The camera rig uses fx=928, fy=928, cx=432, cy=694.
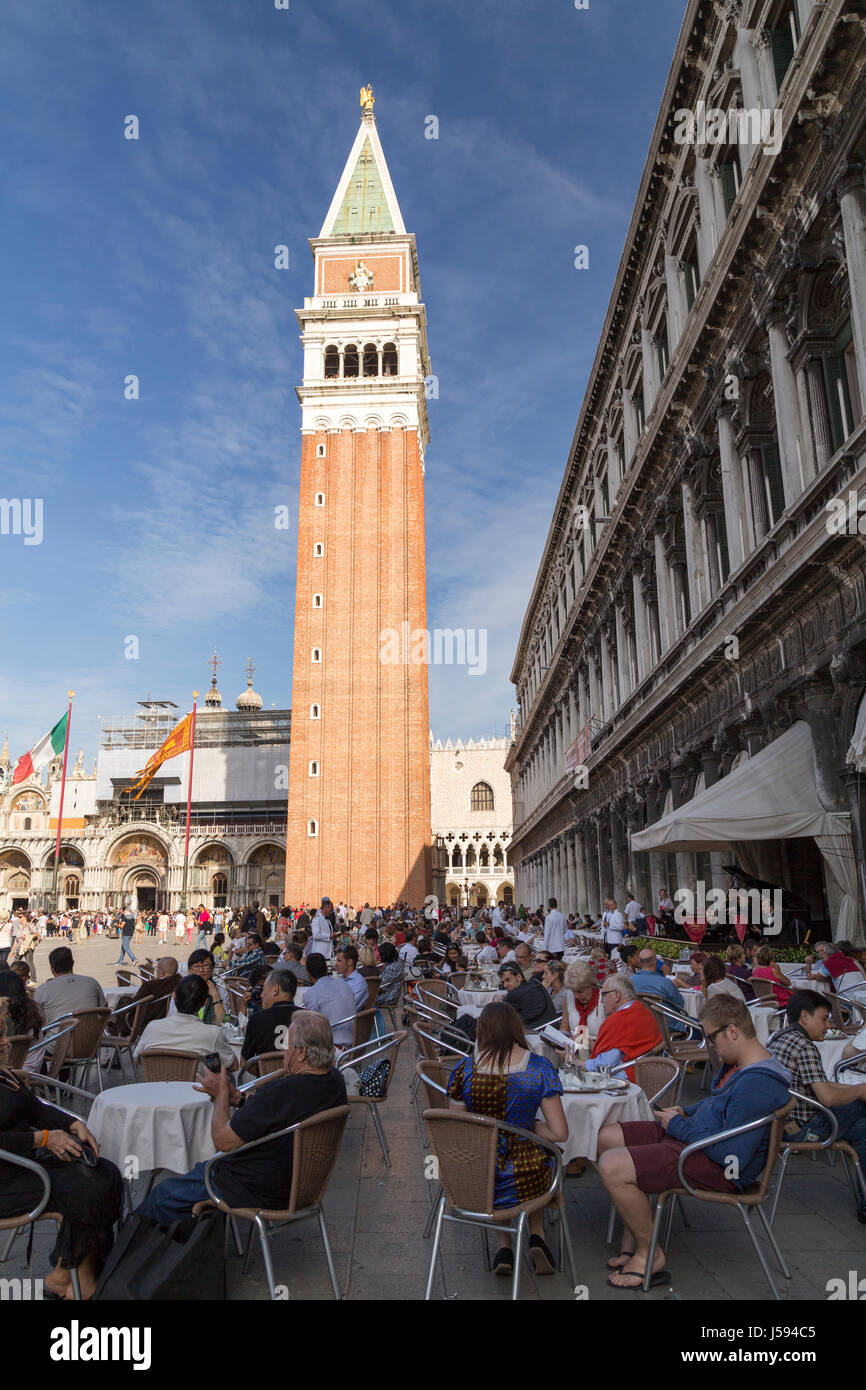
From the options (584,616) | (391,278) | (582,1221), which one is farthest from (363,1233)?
(391,278)

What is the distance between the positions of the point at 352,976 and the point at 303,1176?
5.20m

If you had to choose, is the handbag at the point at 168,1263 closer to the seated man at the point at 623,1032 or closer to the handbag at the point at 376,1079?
the handbag at the point at 376,1079

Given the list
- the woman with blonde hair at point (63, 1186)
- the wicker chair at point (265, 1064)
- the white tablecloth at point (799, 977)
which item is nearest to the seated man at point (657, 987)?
the white tablecloth at point (799, 977)

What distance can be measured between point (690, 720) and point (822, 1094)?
14.2m

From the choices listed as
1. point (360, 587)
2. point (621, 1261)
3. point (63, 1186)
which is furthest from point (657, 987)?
point (360, 587)

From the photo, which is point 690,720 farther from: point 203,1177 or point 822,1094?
point 203,1177

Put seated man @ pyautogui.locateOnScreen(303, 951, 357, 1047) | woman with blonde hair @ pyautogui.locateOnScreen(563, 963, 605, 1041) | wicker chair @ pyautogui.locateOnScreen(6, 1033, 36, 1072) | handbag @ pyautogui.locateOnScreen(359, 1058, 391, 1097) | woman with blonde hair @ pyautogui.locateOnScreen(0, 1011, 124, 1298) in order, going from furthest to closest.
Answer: seated man @ pyautogui.locateOnScreen(303, 951, 357, 1047) → woman with blonde hair @ pyautogui.locateOnScreen(563, 963, 605, 1041) → handbag @ pyautogui.locateOnScreen(359, 1058, 391, 1097) → wicker chair @ pyautogui.locateOnScreen(6, 1033, 36, 1072) → woman with blonde hair @ pyautogui.locateOnScreen(0, 1011, 124, 1298)

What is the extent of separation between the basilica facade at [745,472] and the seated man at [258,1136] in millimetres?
7834

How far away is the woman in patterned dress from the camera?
4.61 m

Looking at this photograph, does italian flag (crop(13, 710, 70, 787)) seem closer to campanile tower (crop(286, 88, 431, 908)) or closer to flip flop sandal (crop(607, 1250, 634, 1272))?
campanile tower (crop(286, 88, 431, 908))

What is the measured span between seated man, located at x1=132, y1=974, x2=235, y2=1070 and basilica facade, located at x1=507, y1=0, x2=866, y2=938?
7.57 m

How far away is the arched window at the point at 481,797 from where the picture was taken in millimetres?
83375

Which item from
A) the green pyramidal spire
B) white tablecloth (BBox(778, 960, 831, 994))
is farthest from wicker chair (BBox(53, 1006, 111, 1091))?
the green pyramidal spire

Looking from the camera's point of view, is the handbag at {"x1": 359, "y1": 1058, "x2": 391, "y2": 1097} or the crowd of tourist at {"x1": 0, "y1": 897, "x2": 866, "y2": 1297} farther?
the handbag at {"x1": 359, "y1": 1058, "x2": 391, "y2": 1097}
